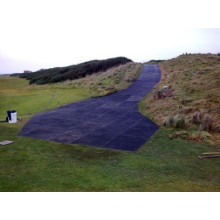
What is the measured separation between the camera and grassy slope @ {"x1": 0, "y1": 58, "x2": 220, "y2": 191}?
183 inches

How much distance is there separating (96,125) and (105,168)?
4.61 meters

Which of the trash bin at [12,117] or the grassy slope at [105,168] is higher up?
the trash bin at [12,117]

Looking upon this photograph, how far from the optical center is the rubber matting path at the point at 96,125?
316 inches

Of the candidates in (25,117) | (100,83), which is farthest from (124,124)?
(100,83)

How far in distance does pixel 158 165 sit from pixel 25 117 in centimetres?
905

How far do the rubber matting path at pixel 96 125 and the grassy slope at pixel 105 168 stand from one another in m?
0.65

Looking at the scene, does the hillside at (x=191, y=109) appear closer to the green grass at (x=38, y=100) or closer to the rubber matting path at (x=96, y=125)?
the rubber matting path at (x=96, y=125)

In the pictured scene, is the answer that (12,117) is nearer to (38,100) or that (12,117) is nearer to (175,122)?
(38,100)

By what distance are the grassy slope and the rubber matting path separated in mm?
652

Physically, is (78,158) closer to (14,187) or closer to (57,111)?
(14,187)

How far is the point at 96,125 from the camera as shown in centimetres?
1012

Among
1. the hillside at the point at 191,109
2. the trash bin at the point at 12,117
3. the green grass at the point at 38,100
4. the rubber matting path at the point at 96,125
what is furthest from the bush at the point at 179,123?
the green grass at the point at 38,100

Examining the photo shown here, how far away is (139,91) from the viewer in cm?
1944

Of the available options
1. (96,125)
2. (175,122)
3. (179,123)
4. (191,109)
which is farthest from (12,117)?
(191,109)
